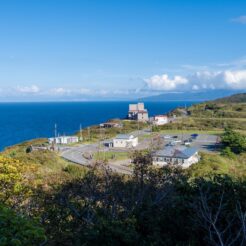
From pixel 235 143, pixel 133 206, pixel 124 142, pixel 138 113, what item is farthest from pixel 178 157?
pixel 138 113

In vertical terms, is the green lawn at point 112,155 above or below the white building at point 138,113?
below

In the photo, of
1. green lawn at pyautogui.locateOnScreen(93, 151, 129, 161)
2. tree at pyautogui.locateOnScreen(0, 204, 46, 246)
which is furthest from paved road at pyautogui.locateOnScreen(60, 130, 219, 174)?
tree at pyautogui.locateOnScreen(0, 204, 46, 246)

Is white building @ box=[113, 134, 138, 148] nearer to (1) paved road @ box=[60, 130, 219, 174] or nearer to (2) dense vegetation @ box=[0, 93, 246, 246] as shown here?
(1) paved road @ box=[60, 130, 219, 174]

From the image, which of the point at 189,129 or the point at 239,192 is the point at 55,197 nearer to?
the point at 239,192

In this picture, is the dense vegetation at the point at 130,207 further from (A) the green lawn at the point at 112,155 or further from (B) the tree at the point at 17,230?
(A) the green lawn at the point at 112,155

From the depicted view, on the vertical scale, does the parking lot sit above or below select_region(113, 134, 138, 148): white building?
below

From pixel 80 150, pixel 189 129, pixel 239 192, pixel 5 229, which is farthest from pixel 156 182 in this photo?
pixel 189 129

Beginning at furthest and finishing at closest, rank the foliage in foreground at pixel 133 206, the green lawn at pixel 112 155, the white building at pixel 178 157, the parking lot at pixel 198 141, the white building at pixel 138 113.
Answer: the white building at pixel 138 113 < the parking lot at pixel 198 141 < the green lawn at pixel 112 155 < the white building at pixel 178 157 < the foliage in foreground at pixel 133 206

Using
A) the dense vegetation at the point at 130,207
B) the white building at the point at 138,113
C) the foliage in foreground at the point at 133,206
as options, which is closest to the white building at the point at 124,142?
the foliage in foreground at the point at 133,206

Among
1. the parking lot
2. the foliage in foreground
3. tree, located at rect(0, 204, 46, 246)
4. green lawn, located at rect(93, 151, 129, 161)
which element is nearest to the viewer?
tree, located at rect(0, 204, 46, 246)

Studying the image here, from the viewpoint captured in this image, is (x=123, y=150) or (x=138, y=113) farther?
(x=138, y=113)

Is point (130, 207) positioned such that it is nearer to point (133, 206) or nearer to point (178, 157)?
point (133, 206)
